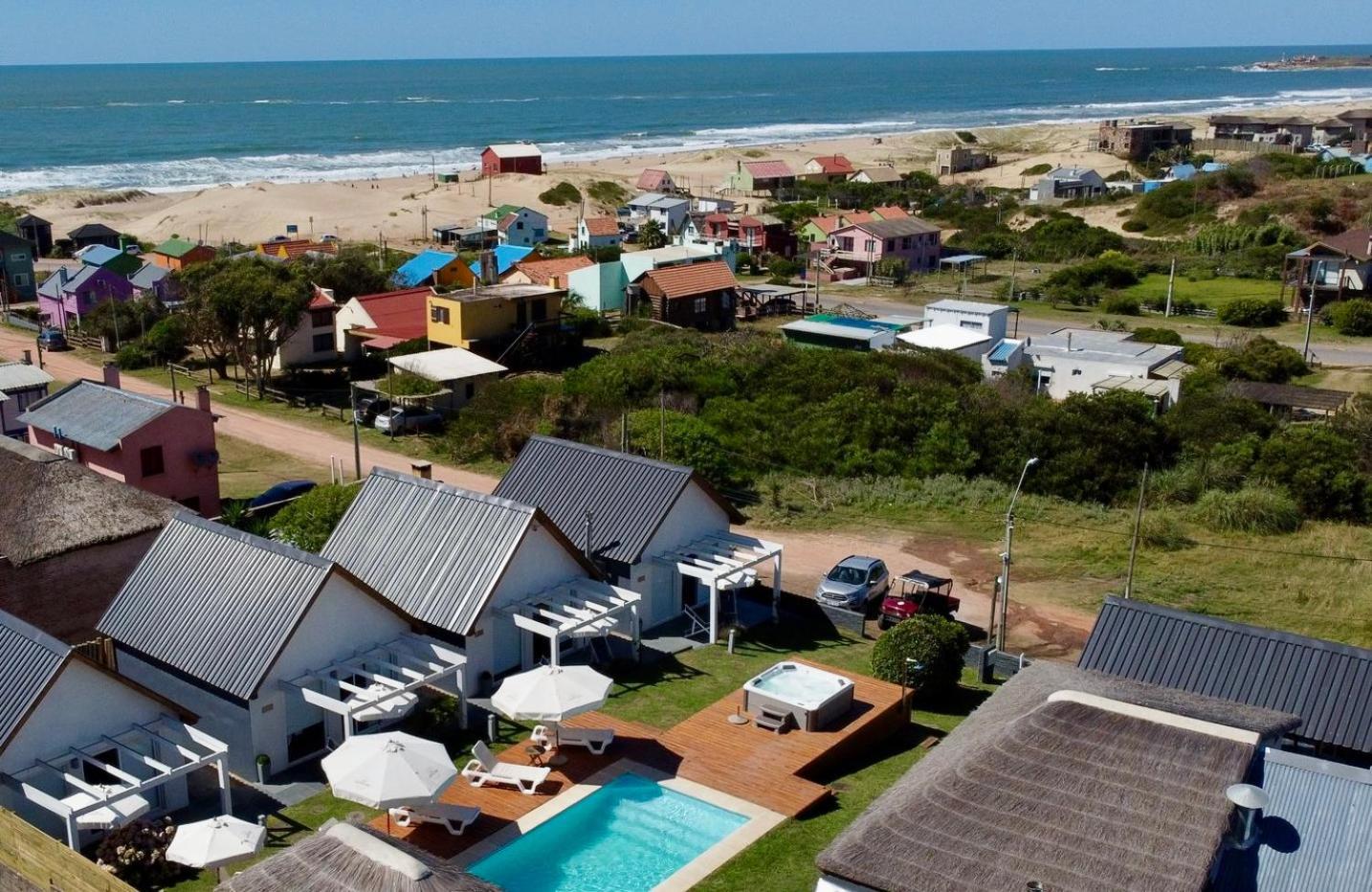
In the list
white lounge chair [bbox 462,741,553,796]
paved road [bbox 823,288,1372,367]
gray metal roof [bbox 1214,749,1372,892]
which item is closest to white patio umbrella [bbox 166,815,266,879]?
white lounge chair [bbox 462,741,553,796]

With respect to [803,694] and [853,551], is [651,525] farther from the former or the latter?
[853,551]

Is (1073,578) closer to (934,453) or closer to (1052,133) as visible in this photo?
(934,453)

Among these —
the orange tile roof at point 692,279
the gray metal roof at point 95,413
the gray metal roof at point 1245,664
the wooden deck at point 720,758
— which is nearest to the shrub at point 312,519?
the gray metal roof at point 95,413

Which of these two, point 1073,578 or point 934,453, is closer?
point 1073,578

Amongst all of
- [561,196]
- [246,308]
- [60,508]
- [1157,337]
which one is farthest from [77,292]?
[561,196]

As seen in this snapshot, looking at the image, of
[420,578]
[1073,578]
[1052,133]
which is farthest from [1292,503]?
[1052,133]

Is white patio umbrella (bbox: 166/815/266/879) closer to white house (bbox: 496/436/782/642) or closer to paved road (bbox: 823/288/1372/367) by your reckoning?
white house (bbox: 496/436/782/642)

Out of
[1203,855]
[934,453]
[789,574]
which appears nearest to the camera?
[1203,855]
